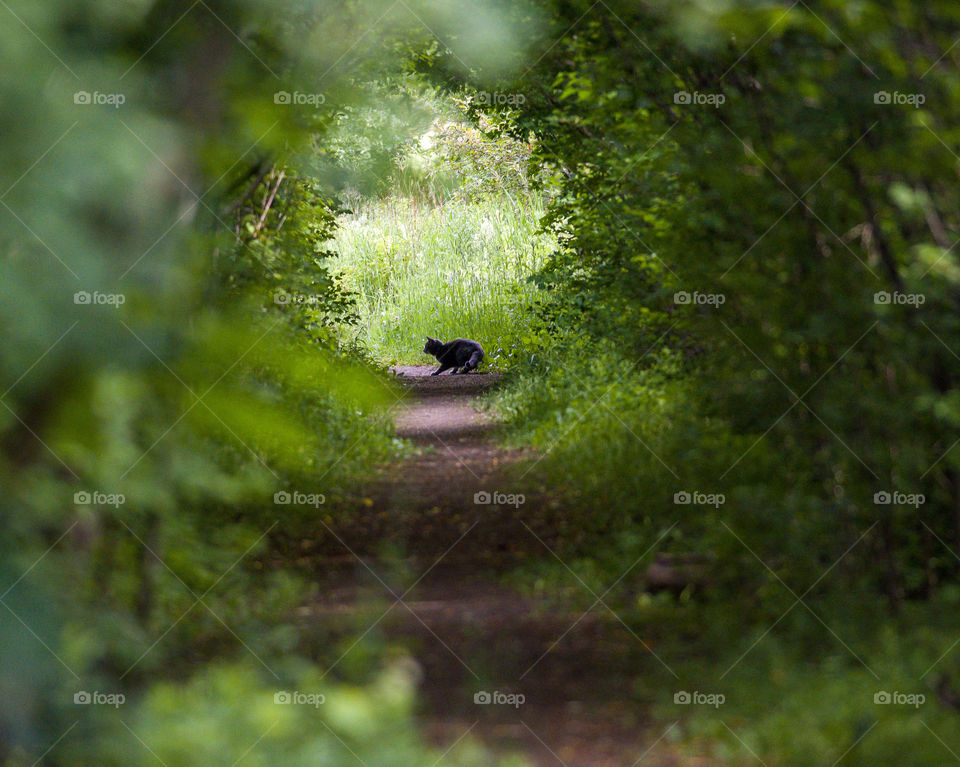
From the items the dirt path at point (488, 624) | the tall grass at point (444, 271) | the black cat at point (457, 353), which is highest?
the tall grass at point (444, 271)

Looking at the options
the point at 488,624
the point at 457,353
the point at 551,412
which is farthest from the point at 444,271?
the point at 488,624

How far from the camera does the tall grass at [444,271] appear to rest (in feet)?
61.3

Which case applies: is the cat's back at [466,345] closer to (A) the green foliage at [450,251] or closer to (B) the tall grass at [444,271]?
(B) the tall grass at [444,271]

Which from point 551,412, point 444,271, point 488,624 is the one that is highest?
point 444,271

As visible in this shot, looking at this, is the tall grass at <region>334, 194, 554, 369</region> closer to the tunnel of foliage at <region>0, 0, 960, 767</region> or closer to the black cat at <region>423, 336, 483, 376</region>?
the black cat at <region>423, 336, 483, 376</region>

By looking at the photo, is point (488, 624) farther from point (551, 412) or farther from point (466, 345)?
point (466, 345)

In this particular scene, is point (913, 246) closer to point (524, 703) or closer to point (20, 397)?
point (524, 703)

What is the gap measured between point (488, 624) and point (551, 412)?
4923mm

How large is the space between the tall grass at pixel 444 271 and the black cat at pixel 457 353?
1.69 ft

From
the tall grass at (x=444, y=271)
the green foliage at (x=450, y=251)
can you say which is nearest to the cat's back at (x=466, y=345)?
the tall grass at (x=444, y=271)

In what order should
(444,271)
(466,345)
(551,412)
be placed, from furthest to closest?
(444,271)
(466,345)
(551,412)

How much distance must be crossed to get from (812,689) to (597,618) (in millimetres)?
1445

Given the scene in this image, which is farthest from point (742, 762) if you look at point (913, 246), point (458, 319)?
→ point (458, 319)

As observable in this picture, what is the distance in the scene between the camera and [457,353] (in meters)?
17.3
